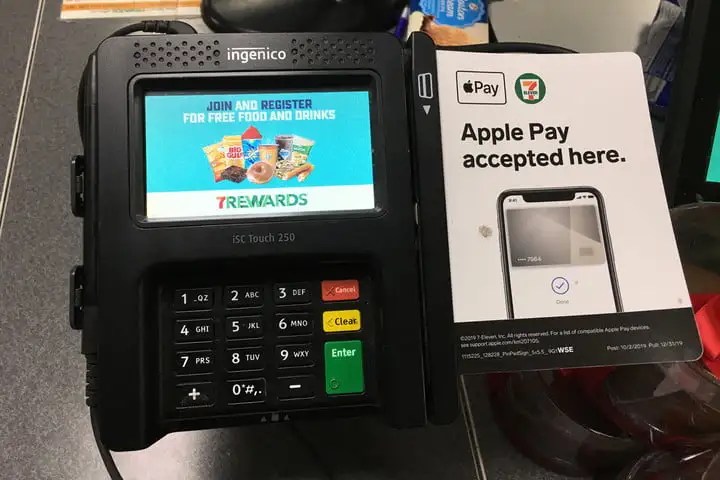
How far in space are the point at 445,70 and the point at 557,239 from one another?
0.14m

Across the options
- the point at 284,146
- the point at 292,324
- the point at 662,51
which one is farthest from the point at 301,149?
the point at 662,51

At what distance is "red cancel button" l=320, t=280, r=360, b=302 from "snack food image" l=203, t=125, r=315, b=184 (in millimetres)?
72

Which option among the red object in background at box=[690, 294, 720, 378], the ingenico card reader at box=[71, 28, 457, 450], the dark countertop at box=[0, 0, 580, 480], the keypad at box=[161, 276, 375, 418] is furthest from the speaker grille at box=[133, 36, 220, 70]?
the red object in background at box=[690, 294, 720, 378]

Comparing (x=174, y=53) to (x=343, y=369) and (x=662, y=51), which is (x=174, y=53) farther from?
(x=662, y=51)

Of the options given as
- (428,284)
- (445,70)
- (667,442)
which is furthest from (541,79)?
(667,442)

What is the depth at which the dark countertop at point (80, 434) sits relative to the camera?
0.58 metres

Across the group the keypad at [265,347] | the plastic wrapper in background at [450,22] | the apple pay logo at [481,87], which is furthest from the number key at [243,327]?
the plastic wrapper in background at [450,22]

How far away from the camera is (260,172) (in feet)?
1.55

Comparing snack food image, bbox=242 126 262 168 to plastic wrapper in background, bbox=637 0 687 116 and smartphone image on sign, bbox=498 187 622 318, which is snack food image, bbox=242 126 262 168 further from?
plastic wrapper in background, bbox=637 0 687 116

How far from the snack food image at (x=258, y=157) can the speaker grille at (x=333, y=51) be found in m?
0.05

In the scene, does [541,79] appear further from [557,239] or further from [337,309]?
[337,309]

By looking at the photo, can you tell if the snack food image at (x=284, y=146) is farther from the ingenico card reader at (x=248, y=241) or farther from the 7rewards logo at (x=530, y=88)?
the 7rewards logo at (x=530, y=88)

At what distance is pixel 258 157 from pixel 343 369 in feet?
0.49

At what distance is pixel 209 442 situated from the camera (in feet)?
1.90
